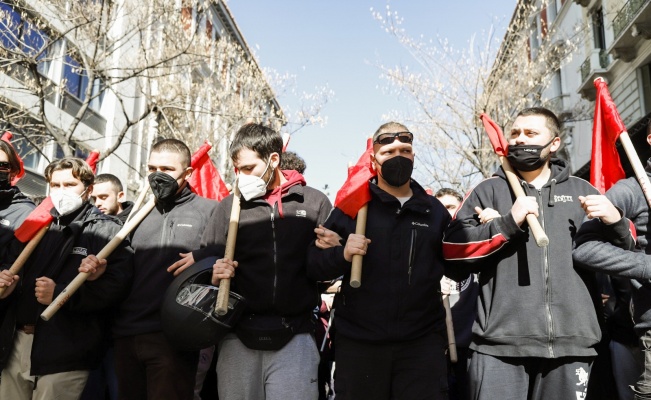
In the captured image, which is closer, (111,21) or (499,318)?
(499,318)

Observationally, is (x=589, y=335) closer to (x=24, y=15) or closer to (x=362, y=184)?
(x=362, y=184)

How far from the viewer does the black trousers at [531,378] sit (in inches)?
120

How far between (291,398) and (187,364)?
91 centimetres

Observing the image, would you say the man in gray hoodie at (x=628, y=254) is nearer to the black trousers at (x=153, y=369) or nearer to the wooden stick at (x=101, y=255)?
the black trousers at (x=153, y=369)

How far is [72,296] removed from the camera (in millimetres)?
3957

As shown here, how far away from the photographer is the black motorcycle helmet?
11.1ft

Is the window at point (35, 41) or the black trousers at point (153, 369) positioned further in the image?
the window at point (35, 41)

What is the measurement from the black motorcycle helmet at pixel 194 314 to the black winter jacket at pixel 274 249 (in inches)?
6.6

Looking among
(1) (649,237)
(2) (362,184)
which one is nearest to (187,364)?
(2) (362,184)

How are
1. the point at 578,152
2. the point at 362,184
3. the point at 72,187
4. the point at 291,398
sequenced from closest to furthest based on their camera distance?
the point at 291,398, the point at 362,184, the point at 72,187, the point at 578,152

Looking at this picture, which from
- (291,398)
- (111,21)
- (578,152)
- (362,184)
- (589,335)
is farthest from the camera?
(578,152)

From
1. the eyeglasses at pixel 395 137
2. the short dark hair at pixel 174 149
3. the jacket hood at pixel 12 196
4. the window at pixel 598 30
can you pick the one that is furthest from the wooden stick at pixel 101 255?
the window at pixel 598 30

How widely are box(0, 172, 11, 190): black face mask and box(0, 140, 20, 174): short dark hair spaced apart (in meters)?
0.08

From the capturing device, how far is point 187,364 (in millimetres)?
3877
